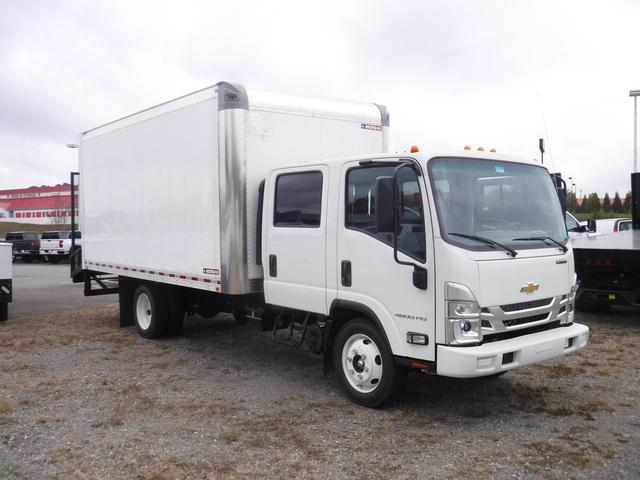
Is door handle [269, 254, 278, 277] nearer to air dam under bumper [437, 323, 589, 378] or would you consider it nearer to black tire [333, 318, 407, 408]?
black tire [333, 318, 407, 408]

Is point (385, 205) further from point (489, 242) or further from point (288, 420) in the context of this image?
point (288, 420)

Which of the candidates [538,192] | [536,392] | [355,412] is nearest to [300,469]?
[355,412]

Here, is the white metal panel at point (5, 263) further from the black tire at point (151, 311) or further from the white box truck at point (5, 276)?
the black tire at point (151, 311)

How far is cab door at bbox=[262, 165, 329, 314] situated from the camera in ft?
20.6

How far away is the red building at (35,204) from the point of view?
75.8m

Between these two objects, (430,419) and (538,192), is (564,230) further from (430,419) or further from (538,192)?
(430,419)

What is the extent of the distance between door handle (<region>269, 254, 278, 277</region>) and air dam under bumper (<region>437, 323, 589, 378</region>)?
7.53 feet

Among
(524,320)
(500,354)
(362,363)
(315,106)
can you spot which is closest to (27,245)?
(315,106)

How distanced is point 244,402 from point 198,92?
3.70m

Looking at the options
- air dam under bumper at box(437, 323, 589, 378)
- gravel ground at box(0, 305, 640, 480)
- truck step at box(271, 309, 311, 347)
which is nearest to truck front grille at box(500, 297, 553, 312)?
air dam under bumper at box(437, 323, 589, 378)

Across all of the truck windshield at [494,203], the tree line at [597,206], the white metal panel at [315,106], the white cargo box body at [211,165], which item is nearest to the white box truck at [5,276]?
the white cargo box body at [211,165]

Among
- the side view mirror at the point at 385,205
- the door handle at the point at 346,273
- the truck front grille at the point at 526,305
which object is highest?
the side view mirror at the point at 385,205

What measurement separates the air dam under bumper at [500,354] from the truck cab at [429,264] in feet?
0.03

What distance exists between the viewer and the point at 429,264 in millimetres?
5211
